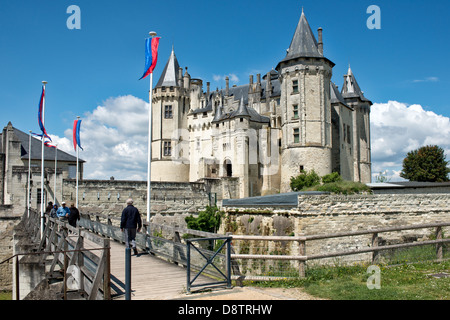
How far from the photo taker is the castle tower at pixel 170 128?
2196 inches

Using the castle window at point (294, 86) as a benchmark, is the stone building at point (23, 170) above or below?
below

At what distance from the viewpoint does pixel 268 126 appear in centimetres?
4984

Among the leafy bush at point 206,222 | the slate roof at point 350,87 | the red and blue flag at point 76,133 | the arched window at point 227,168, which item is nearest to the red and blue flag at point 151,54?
the red and blue flag at point 76,133

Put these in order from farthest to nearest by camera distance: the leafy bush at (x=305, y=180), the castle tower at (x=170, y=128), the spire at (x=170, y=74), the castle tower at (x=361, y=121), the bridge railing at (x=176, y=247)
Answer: the spire at (x=170, y=74) < the castle tower at (x=361, y=121) < the castle tower at (x=170, y=128) < the leafy bush at (x=305, y=180) < the bridge railing at (x=176, y=247)

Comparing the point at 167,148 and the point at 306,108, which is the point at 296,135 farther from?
the point at 167,148

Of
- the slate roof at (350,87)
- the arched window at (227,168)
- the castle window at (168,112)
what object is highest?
the slate roof at (350,87)

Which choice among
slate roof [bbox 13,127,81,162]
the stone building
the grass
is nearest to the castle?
slate roof [bbox 13,127,81,162]

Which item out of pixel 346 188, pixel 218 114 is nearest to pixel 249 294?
pixel 346 188

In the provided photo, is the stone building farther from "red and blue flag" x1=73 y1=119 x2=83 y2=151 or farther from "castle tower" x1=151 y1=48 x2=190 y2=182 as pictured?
"castle tower" x1=151 y1=48 x2=190 y2=182

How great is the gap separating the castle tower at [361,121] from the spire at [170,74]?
24734mm

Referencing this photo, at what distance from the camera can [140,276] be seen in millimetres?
9820

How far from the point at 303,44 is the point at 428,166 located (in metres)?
25.8

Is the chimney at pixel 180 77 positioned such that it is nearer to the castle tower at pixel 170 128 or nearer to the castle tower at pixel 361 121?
the castle tower at pixel 170 128
